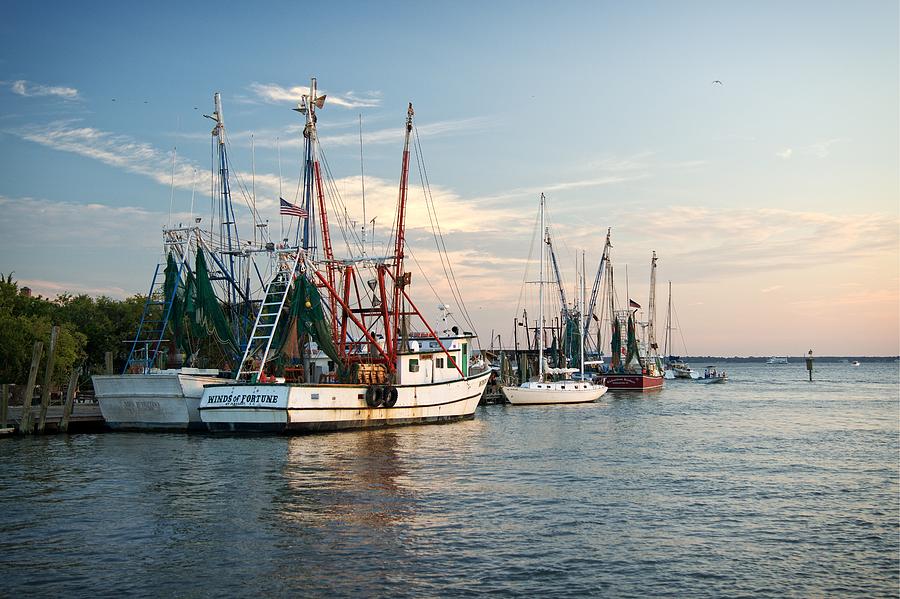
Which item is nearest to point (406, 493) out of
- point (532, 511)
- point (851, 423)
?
point (532, 511)

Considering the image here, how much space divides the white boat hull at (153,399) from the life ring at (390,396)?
909 centimetres

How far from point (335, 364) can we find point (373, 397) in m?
5.22

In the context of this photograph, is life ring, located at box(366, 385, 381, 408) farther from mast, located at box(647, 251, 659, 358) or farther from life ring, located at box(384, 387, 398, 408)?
mast, located at box(647, 251, 659, 358)

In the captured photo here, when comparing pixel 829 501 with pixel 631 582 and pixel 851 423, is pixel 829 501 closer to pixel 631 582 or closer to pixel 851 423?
pixel 631 582

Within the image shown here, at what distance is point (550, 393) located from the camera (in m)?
82.2

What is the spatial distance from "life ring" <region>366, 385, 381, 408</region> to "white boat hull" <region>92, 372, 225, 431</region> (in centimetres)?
807

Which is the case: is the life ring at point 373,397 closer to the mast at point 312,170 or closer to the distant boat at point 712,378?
the mast at point 312,170

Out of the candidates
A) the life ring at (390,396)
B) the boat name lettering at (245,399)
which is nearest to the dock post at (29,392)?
the boat name lettering at (245,399)

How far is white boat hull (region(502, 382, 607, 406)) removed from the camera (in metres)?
80.3

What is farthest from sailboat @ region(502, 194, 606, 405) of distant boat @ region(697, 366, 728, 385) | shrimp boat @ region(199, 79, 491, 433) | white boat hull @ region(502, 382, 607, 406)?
distant boat @ region(697, 366, 728, 385)

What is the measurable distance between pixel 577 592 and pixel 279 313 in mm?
32575

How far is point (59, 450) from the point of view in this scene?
125ft

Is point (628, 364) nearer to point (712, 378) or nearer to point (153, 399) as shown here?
point (712, 378)

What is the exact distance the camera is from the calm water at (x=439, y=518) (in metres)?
18.0
